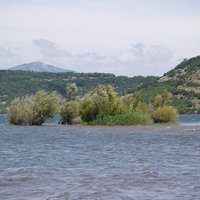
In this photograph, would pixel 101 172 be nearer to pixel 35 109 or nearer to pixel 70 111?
pixel 35 109

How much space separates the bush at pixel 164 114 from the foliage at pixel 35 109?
16452 mm

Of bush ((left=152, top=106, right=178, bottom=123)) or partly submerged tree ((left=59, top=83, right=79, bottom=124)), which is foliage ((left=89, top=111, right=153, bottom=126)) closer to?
bush ((left=152, top=106, right=178, bottom=123))

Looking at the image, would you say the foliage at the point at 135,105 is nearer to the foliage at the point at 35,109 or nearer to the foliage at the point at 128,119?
the foliage at the point at 128,119

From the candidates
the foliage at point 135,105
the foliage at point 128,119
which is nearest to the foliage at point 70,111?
the foliage at point 128,119

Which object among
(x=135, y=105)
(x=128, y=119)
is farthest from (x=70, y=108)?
(x=135, y=105)

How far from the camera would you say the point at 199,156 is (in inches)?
1391

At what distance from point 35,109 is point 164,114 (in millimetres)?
21053

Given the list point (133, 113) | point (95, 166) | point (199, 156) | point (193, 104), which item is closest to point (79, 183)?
point (95, 166)

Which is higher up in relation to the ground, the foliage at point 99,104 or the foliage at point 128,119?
the foliage at point 99,104

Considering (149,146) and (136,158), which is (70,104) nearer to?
(149,146)

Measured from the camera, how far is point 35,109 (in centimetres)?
8275

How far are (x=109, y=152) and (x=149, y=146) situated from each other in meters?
6.35

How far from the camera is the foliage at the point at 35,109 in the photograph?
8281 cm

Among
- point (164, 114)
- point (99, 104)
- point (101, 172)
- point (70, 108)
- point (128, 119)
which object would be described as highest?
point (99, 104)
